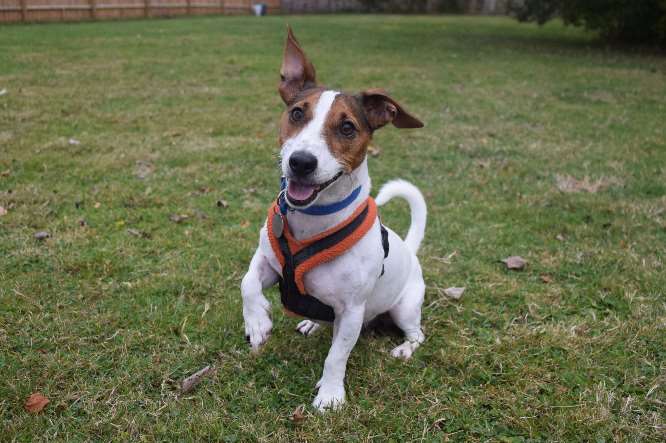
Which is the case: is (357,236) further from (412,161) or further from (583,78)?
(583,78)

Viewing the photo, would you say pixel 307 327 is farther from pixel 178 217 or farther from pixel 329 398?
pixel 178 217

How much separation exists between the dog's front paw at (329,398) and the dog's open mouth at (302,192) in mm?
982

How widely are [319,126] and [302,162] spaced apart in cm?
28

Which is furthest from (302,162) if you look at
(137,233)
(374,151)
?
(374,151)

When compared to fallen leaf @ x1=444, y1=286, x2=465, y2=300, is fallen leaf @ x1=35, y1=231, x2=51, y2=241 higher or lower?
higher

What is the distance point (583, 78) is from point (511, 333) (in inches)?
422

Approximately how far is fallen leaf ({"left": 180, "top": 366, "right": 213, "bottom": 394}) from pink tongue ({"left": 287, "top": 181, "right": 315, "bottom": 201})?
3.80ft

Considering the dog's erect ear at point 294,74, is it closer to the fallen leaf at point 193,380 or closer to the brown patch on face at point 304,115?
the brown patch on face at point 304,115

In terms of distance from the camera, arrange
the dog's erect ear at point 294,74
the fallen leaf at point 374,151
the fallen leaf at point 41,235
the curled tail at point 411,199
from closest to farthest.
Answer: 1. the dog's erect ear at point 294,74
2. the curled tail at point 411,199
3. the fallen leaf at point 41,235
4. the fallen leaf at point 374,151

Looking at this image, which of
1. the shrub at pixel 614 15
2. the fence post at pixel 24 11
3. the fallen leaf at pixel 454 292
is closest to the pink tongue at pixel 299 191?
the fallen leaf at pixel 454 292

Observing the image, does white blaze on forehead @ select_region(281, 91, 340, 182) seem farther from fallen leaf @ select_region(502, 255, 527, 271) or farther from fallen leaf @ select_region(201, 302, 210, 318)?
fallen leaf @ select_region(502, 255, 527, 271)

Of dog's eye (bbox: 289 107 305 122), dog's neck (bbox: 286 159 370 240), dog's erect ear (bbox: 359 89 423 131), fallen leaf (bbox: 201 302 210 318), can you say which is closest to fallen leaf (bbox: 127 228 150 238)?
fallen leaf (bbox: 201 302 210 318)

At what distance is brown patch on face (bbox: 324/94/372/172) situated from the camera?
263cm

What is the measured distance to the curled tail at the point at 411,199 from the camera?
3.36 metres
